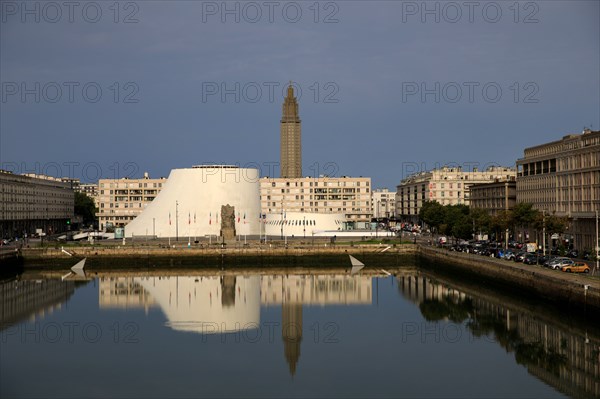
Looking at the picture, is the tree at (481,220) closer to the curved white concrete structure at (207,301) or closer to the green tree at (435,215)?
the green tree at (435,215)

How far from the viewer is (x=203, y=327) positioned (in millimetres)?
38938

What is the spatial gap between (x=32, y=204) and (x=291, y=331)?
78.6m

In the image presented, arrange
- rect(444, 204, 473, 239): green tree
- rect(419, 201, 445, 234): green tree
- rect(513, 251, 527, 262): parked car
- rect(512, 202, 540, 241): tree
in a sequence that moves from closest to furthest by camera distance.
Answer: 1. rect(513, 251, 527, 262): parked car
2. rect(512, 202, 540, 241): tree
3. rect(444, 204, 473, 239): green tree
4. rect(419, 201, 445, 234): green tree

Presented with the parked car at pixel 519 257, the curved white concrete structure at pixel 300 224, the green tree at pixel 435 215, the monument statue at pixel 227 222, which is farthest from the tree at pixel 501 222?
the monument statue at pixel 227 222

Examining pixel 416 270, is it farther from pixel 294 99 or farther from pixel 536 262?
pixel 294 99

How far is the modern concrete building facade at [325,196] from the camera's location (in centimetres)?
12219

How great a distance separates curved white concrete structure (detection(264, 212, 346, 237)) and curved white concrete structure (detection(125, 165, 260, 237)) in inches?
124

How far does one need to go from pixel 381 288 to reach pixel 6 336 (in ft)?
83.9

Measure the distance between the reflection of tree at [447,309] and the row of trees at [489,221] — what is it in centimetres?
1415

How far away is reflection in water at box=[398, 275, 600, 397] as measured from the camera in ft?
92.3

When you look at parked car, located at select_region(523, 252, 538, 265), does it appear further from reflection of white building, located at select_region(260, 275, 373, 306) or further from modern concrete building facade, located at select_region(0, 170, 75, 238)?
modern concrete building facade, located at select_region(0, 170, 75, 238)

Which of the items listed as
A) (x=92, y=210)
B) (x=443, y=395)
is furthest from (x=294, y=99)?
(x=443, y=395)

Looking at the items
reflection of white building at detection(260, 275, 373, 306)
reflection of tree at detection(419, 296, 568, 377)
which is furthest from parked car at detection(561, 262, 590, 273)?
reflection of white building at detection(260, 275, 373, 306)

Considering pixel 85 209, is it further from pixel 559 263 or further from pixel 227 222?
pixel 559 263
